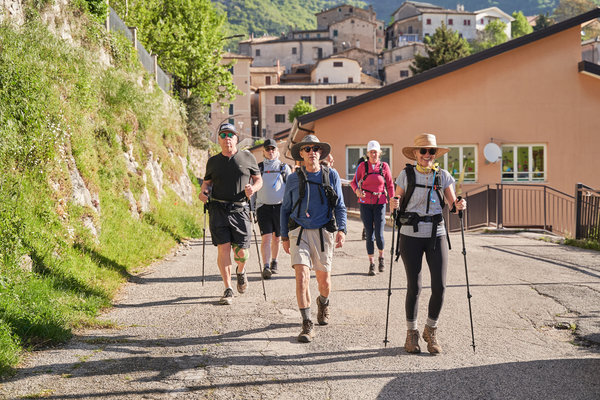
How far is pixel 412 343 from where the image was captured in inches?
226

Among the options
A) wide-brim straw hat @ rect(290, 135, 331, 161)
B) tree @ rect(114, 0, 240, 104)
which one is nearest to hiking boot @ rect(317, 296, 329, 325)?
wide-brim straw hat @ rect(290, 135, 331, 161)

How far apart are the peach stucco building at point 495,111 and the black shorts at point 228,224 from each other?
49.6ft

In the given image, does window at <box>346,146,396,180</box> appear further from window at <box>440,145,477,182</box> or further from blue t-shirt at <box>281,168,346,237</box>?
blue t-shirt at <box>281,168,346,237</box>

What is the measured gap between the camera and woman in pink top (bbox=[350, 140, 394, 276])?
1009 centimetres

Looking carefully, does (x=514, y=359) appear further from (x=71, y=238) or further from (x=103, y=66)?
(x=103, y=66)

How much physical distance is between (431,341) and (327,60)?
85.5 meters

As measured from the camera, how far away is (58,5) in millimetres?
12633

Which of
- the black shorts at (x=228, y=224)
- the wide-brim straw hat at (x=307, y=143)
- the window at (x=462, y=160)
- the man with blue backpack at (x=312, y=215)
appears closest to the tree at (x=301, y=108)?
the window at (x=462, y=160)

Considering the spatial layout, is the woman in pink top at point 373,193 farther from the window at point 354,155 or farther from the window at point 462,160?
the window at point 462,160

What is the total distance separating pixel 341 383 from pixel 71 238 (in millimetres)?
4985

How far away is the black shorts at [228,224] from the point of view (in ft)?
25.7

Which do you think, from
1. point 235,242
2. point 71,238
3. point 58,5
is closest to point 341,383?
point 235,242

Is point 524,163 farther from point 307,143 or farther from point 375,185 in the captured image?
point 307,143

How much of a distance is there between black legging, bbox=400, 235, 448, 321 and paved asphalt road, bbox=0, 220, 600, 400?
1.35 ft
